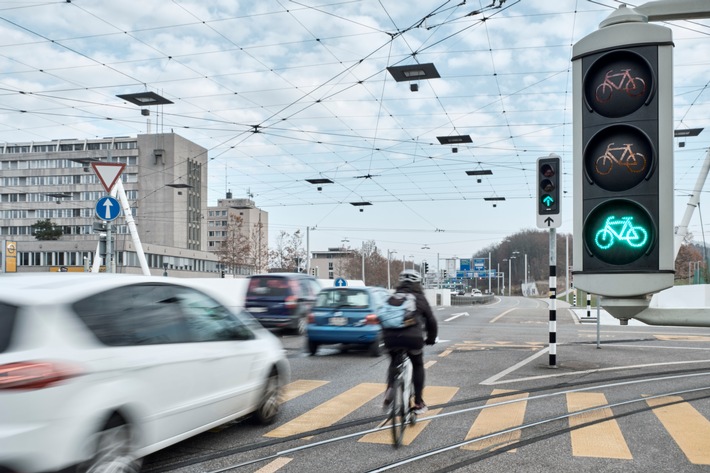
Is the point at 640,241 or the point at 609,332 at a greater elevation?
the point at 640,241

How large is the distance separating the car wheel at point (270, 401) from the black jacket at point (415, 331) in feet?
4.55

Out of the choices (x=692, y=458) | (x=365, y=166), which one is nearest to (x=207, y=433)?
(x=692, y=458)

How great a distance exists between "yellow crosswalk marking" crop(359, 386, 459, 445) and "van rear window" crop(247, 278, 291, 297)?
9768 millimetres

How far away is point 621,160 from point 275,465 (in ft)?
12.6

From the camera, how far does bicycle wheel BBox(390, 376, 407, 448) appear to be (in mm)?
6207

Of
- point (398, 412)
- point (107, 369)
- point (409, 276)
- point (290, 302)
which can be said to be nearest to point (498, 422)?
point (398, 412)

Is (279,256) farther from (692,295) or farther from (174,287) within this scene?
(174,287)

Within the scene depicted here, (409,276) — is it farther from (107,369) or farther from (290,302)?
(290,302)

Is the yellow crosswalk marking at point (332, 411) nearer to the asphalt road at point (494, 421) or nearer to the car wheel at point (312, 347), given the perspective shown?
the asphalt road at point (494, 421)

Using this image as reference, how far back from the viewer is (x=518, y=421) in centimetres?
743

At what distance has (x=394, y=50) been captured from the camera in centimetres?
2059

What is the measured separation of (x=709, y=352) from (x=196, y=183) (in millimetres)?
107299

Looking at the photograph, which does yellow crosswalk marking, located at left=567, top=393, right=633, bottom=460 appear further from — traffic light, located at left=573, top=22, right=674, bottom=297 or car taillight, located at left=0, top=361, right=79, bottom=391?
car taillight, located at left=0, top=361, right=79, bottom=391

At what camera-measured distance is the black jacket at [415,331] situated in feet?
22.0
